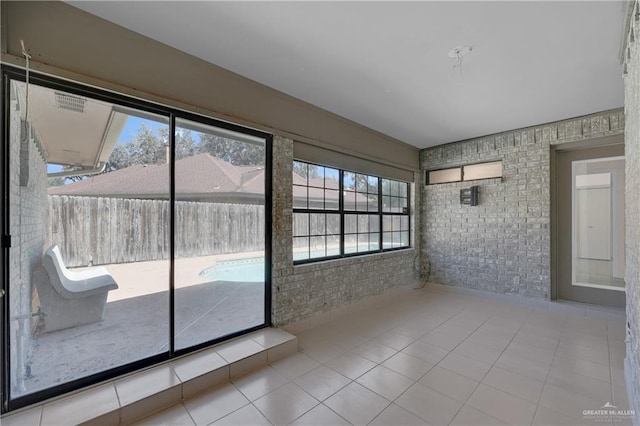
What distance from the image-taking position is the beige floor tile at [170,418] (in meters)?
1.88

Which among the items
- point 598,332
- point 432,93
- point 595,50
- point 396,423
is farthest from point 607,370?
point 432,93

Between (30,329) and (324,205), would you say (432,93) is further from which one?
(30,329)

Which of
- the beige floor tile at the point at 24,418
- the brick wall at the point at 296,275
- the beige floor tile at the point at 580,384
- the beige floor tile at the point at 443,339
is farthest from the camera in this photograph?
the brick wall at the point at 296,275

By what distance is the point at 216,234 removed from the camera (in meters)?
2.87

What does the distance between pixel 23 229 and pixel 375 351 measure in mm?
3178

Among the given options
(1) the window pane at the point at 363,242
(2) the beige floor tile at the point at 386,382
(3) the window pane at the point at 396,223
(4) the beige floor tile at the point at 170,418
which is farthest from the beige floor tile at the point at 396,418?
(3) the window pane at the point at 396,223

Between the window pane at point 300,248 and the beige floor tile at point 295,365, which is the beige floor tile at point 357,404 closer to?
the beige floor tile at point 295,365

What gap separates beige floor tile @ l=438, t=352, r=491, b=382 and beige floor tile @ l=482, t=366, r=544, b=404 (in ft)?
0.20

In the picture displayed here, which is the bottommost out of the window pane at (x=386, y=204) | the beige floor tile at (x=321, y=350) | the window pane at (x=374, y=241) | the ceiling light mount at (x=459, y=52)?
the beige floor tile at (x=321, y=350)

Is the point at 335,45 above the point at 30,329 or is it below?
above

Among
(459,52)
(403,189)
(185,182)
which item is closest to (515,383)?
(459,52)

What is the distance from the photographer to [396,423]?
Result: 1.88 m

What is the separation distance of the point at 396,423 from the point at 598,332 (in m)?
3.26

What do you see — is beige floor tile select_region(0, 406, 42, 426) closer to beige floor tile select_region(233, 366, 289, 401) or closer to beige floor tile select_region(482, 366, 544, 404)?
beige floor tile select_region(233, 366, 289, 401)
